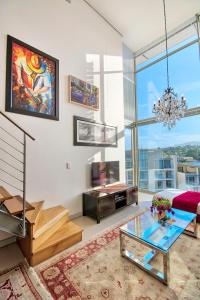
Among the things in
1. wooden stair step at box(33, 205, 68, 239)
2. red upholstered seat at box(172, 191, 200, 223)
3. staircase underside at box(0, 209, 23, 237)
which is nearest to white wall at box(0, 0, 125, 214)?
wooden stair step at box(33, 205, 68, 239)

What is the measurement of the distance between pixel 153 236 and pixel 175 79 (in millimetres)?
4600

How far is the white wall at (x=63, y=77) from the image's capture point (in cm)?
262

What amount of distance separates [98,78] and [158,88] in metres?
2.19

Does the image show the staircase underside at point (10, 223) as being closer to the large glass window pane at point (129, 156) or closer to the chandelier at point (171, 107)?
the chandelier at point (171, 107)

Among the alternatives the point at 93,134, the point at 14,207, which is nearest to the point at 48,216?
the point at 14,207

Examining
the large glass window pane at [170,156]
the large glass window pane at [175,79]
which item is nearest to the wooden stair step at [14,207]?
the large glass window pane at [170,156]

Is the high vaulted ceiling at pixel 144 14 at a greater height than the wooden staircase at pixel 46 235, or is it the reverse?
the high vaulted ceiling at pixel 144 14

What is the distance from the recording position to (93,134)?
3756 millimetres

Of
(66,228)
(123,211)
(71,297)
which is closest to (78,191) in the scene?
A: (66,228)

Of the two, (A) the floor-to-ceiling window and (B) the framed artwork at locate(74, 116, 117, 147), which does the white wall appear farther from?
(A) the floor-to-ceiling window

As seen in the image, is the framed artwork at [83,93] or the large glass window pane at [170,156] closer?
the framed artwork at [83,93]

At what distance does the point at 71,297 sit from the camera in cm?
143

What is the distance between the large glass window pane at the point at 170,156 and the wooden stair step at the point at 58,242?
3457 mm

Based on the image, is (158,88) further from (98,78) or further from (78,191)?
(78,191)
